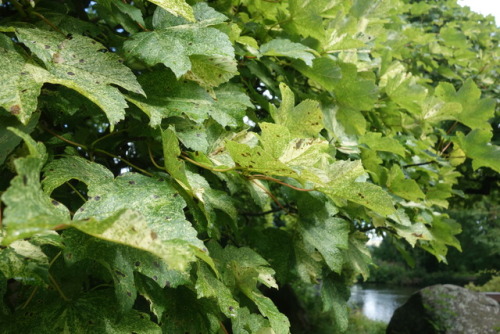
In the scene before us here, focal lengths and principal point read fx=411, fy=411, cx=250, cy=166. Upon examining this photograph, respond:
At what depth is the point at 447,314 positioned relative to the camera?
497 cm

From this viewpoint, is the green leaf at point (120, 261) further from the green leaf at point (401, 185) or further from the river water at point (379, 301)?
the river water at point (379, 301)

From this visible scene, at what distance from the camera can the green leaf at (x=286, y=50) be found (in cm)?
99

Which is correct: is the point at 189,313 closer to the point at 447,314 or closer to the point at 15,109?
the point at 15,109

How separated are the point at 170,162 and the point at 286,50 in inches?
18.8

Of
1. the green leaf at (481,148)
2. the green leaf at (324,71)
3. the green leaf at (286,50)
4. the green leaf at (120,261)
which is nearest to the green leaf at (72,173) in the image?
the green leaf at (120,261)

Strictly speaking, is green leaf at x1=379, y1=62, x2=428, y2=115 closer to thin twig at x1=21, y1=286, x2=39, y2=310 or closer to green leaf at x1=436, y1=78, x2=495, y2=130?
green leaf at x1=436, y1=78, x2=495, y2=130

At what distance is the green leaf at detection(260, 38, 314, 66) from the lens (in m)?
0.99

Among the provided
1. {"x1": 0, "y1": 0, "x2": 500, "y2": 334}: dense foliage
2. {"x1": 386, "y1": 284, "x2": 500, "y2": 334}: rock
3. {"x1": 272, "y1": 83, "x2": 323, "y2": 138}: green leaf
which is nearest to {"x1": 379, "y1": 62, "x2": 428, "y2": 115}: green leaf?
{"x1": 0, "y1": 0, "x2": 500, "y2": 334}: dense foliage

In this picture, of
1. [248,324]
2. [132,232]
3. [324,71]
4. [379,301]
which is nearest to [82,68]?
[132,232]

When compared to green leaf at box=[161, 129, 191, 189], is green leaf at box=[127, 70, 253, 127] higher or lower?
higher

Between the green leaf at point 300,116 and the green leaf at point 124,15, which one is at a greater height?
the green leaf at point 124,15

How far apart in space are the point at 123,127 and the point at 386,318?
11.9 metres

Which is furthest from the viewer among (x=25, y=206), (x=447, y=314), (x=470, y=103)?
(x=447, y=314)

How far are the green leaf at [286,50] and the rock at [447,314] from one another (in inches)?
192
